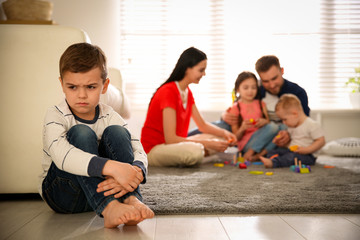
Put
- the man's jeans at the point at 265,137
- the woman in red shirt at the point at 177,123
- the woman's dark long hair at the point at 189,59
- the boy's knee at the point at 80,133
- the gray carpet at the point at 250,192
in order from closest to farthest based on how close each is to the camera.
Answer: the boy's knee at the point at 80,133 → the gray carpet at the point at 250,192 → the woman in red shirt at the point at 177,123 → the woman's dark long hair at the point at 189,59 → the man's jeans at the point at 265,137

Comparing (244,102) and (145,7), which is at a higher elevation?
(145,7)

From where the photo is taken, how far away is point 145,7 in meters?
3.72

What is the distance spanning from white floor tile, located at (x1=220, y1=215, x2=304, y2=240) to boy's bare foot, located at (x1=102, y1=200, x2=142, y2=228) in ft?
0.81

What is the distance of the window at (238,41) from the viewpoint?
12.1 feet

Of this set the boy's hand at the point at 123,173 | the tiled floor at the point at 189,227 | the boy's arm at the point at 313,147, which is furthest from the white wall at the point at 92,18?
the boy's hand at the point at 123,173

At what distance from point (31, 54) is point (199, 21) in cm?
261

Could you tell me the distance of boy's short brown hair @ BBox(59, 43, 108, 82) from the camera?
41.5 inches

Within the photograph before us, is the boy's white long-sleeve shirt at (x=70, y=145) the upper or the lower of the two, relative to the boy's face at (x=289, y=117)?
upper

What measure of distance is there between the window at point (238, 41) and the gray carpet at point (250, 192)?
1.92 metres

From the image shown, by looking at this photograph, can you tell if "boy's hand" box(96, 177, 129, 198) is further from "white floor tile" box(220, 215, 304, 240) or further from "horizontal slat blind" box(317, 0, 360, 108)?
"horizontal slat blind" box(317, 0, 360, 108)

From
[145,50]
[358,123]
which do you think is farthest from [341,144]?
[145,50]

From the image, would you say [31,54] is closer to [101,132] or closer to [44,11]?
[101,132]

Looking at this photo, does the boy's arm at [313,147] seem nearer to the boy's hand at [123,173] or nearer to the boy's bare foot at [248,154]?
the boy's bare foot at [248,154]

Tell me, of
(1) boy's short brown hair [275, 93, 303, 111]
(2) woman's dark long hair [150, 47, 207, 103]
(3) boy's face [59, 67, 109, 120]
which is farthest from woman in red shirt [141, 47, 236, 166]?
(3) boy's face [59, 67, 109, 120]
